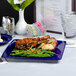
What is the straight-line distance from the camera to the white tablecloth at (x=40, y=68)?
4.09 feet

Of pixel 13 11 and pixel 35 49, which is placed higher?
pixel 13 11

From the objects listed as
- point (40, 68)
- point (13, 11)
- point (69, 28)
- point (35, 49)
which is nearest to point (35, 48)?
point (35, 49)

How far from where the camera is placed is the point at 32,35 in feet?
5.89

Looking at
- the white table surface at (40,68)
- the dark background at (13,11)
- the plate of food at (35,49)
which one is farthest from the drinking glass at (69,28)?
the dark background at (13,11)

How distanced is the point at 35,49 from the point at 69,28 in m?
0.33

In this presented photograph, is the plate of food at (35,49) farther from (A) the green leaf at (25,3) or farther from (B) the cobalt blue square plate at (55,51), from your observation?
(A) the green leaf at (25,3)

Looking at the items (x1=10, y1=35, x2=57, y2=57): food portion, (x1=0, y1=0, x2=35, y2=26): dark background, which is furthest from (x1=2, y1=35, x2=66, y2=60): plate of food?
(x1=0, y1=0, x2=35, y2=26): dark background

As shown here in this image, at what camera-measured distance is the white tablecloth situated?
49.1 inches

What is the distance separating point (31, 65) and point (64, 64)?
17 cm

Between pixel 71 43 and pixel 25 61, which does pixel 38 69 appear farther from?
pixel 71 43

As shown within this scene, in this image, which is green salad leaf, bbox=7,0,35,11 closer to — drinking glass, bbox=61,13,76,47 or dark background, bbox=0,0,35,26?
dark background, bbox=0,0,35,26

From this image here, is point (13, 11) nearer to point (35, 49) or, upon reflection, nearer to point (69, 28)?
point (69, 28)

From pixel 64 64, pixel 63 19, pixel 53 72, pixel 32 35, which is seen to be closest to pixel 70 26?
pixel 63 19

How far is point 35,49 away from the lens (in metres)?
1.44
